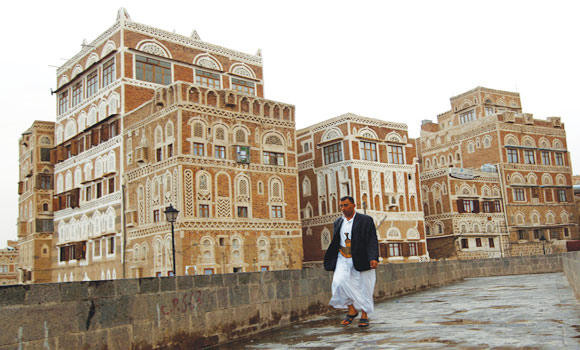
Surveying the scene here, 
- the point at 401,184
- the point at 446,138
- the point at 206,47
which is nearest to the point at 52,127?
the point at 206,47

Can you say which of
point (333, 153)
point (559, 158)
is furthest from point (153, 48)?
point (559, 158)

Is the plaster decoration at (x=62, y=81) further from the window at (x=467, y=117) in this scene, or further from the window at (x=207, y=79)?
the window at (x=467, y=117)

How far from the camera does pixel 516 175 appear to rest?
61.1 m

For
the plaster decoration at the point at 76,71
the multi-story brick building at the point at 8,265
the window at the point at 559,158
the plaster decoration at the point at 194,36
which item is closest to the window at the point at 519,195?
the window at the point at 559,158

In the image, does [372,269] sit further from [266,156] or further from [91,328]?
[266,156]

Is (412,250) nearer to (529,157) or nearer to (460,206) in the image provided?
(460,206)

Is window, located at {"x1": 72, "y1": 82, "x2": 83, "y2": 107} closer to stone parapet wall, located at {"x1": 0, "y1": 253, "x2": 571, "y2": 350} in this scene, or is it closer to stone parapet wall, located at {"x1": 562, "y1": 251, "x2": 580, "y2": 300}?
stone parapet wall, located at {"x1": 0, "y1": 253, "x2": 571, "y2": 350}

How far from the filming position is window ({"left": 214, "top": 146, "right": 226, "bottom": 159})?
3859cm

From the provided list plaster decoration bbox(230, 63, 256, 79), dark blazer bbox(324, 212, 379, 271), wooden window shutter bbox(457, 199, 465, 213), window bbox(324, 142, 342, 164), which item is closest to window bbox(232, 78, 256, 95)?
plaster decoration bbox(230, 63, 256, 79)

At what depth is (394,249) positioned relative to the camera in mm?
48844

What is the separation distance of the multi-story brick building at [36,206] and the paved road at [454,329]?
4405 centimetres

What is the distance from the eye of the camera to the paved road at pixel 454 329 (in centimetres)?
679

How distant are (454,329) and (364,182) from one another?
40.2 m

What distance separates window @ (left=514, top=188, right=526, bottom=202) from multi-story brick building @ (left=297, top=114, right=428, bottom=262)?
49.8 feet
